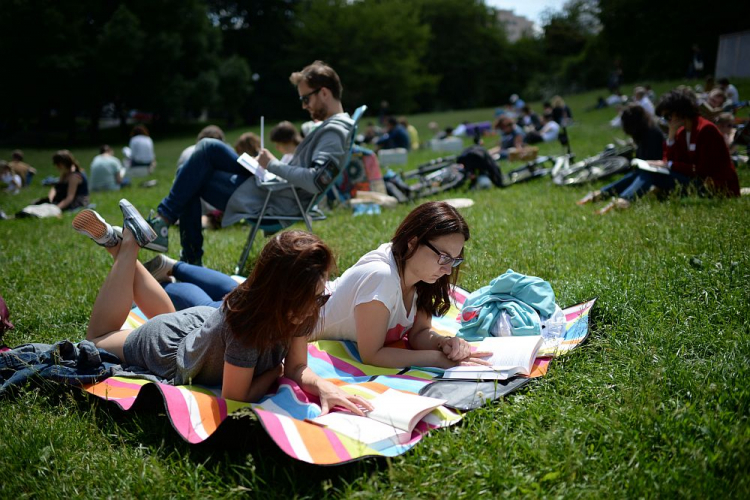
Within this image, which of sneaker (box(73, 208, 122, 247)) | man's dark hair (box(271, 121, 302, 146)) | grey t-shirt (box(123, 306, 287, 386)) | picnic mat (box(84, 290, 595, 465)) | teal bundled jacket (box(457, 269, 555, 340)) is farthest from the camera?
man's dark hair (box(271, 121, 302, 146))

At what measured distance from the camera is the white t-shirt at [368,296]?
3.19 metres

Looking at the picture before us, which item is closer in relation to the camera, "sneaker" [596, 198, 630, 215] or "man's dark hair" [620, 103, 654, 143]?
"sneaker" [596, 198, 630, 215]

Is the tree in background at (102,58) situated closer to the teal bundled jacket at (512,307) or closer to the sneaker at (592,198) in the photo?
the sneaker at (592,198)

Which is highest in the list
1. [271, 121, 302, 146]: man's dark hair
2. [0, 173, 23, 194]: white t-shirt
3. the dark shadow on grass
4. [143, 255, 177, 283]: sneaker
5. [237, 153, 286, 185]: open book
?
[271, 121, 302, 146]: man's dark hair

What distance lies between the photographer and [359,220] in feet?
24.5

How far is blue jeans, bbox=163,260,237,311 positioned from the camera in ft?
13.1

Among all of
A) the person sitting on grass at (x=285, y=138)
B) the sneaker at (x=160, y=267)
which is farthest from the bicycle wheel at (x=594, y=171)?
the sneaker at (x=160, y=267)

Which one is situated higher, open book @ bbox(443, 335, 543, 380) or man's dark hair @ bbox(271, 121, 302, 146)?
man's dark hair @ bbox(271, 121, 302, 146)

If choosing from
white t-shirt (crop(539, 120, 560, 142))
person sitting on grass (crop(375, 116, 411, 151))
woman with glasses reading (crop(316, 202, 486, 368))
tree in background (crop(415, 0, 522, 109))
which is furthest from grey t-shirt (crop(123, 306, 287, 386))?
tree in background (crop(415, 0, 522, 109))

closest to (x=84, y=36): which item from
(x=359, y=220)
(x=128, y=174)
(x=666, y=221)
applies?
(x=128, y=174)

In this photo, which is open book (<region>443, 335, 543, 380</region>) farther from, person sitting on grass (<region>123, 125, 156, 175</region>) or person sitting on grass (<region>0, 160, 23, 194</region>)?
person sitting on grass (<region>123, 125, 156, 175</region>)

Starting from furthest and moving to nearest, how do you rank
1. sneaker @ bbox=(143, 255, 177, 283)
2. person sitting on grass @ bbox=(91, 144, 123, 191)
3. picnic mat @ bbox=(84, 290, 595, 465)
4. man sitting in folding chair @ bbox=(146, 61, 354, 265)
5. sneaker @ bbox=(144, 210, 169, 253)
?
person sitting on grass @ bbox=(91, 144, 123, 191) < man sitting in folding chair @ bbox=(146, 61, 354, 265) < sneaker @ bbox=(144, 210, 169, 253) < sneaker @ bbox=(143, 255, 177, 283) < picnic mat @ bbox=(84, 290, 595, 465)

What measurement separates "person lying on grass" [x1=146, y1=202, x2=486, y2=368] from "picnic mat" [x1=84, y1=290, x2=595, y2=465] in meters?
0.11

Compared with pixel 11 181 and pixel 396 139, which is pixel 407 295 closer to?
pixel 396 139
